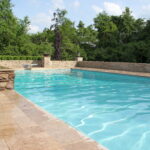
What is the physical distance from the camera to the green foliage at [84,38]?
72.3 ft

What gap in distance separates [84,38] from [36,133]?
26293 millimetres

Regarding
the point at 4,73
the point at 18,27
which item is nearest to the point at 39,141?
the point at 4,73

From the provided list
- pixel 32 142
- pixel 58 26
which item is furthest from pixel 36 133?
pixel 58 26

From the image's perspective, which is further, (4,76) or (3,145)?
(4,76)

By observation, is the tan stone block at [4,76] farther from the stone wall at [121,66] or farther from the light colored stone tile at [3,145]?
the stone wall at [121,66]

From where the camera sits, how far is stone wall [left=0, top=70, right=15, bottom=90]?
5.38 metres

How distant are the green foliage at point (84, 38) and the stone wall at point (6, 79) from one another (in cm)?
1429

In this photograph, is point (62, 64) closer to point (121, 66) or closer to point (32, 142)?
point (121, 66)

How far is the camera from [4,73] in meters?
5.40

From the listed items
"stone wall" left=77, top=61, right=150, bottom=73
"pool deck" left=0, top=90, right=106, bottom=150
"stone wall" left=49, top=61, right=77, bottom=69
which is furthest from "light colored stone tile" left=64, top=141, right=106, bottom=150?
"stone wall" left=49, top=61, right=77, bottom=69

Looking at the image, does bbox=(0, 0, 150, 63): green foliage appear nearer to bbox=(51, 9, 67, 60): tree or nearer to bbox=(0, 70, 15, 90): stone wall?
bbox=(51, 9, 67, 60): tree

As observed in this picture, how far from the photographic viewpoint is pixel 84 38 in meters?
28.0

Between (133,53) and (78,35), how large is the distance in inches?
387

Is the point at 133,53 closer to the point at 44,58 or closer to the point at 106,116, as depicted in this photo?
the point at 44,58
